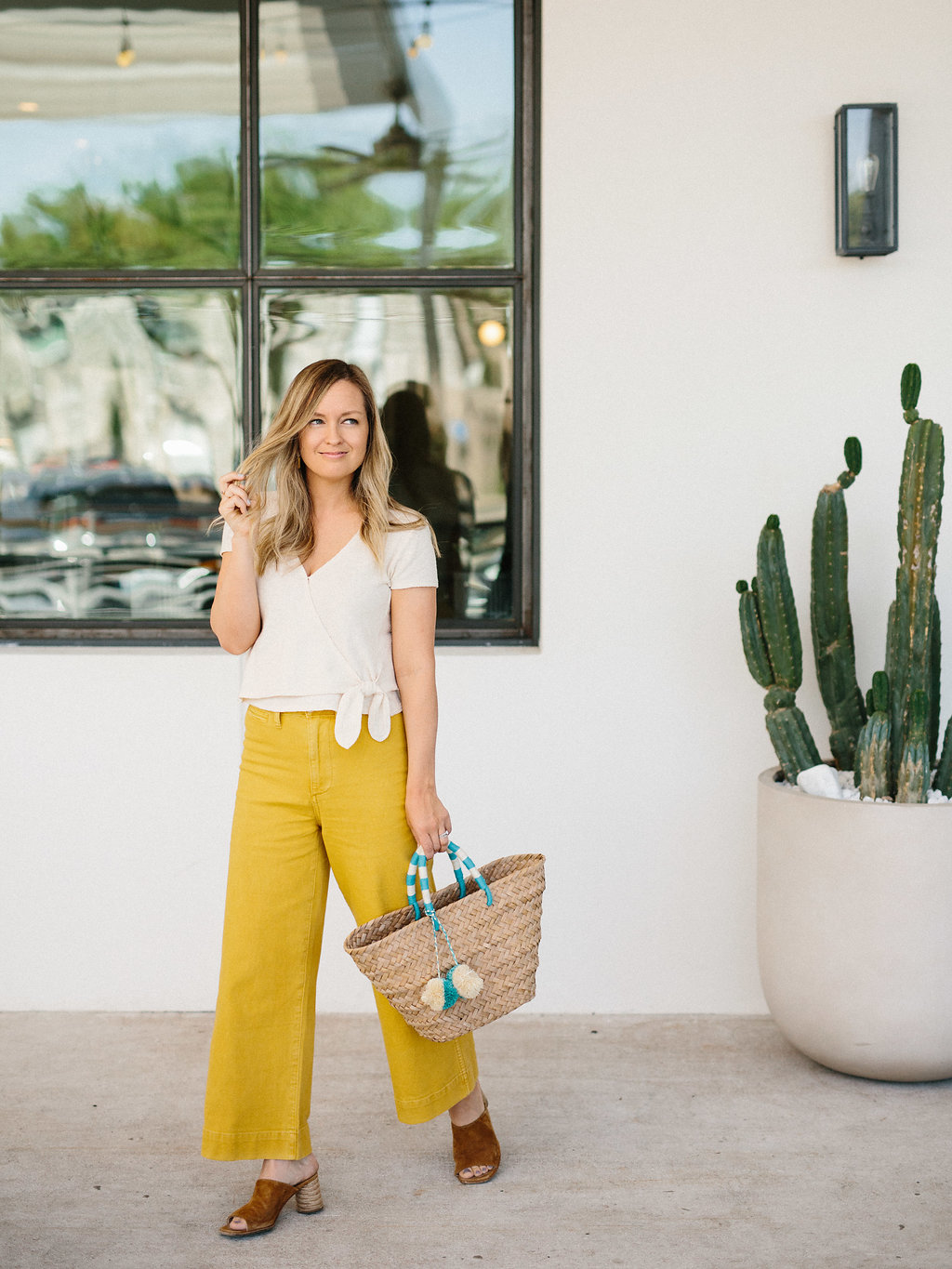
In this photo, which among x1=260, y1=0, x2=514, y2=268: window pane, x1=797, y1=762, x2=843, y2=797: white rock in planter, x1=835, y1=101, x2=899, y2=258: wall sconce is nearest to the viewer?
x1=797, y1=762, x2=843, y2=797: white rock in planter

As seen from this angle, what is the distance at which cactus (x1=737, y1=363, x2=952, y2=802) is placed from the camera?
247 centimetres

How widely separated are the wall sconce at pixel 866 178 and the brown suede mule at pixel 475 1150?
7.52ft

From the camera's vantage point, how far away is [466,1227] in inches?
77.5

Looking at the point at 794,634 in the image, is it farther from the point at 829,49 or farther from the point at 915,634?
the point at 829,49

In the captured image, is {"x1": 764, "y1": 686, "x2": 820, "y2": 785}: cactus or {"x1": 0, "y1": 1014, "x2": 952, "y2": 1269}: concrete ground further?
{"x1": 764, "y1": 686, "x2": 820, "y2": 785}: cactus

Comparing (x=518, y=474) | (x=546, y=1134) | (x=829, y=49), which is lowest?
(x=546, y=1134)

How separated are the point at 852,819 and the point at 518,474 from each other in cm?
127

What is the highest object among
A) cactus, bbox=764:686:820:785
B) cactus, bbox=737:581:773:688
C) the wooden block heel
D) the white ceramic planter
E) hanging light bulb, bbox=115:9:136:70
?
hanging light bulb, bbox=115:9:136:70

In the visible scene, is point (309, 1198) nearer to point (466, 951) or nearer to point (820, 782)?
point (466, 951)

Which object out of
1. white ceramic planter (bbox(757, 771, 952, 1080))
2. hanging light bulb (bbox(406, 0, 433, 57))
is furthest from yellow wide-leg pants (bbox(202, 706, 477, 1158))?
hanging light bulb (bbox(406, 0, 433, 57))

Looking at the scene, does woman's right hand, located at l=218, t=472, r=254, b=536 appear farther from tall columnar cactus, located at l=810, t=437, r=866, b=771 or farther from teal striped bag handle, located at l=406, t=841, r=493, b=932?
tall columnar cactus, located at l=810, t=437, r=866, b=771

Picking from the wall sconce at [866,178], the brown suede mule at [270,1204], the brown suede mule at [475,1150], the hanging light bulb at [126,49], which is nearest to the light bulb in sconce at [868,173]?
the wall sconce at [866,178]

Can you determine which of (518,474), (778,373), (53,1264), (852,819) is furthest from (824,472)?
(53,1264)

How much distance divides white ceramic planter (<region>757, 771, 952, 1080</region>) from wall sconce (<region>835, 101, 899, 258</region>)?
1453 millimetres
